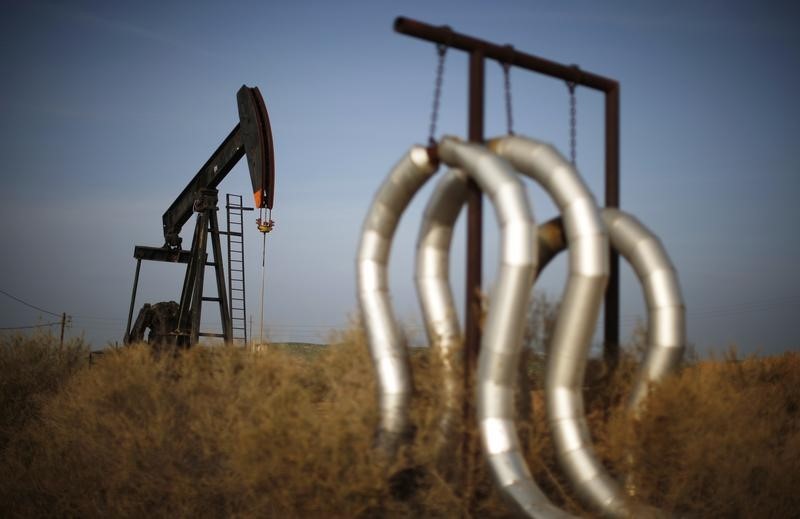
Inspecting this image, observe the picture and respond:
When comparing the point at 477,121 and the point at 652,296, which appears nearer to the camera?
the point at 652,296

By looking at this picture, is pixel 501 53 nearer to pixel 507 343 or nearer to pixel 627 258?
pixel 627 258

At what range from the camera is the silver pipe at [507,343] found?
24.0 feet

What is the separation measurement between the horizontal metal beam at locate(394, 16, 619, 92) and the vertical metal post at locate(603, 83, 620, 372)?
0.97 feet

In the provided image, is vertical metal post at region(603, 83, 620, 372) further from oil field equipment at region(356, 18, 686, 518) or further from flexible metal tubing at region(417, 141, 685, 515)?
flexible metal tubing at region(417, 141, 685, 515)

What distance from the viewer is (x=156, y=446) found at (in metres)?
9.35

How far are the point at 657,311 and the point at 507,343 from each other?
78.1 inches

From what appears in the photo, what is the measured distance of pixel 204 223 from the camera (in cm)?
1989

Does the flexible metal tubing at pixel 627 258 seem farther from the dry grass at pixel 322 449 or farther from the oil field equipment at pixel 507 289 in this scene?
the dry grass at pixel 322 449

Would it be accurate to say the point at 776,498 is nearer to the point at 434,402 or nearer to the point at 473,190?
the point at 434,402

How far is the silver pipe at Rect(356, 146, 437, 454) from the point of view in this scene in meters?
8.08

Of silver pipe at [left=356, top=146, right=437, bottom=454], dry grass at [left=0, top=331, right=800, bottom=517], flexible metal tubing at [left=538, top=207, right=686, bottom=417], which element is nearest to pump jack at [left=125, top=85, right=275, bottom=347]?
dry grass at [left=0, top=331, right=800, bottom=517]

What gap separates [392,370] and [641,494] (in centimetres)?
302

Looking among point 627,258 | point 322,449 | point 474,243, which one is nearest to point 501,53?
point 474,243

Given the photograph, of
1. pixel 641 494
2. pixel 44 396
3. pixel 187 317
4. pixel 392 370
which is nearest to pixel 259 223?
pixel 187 317
